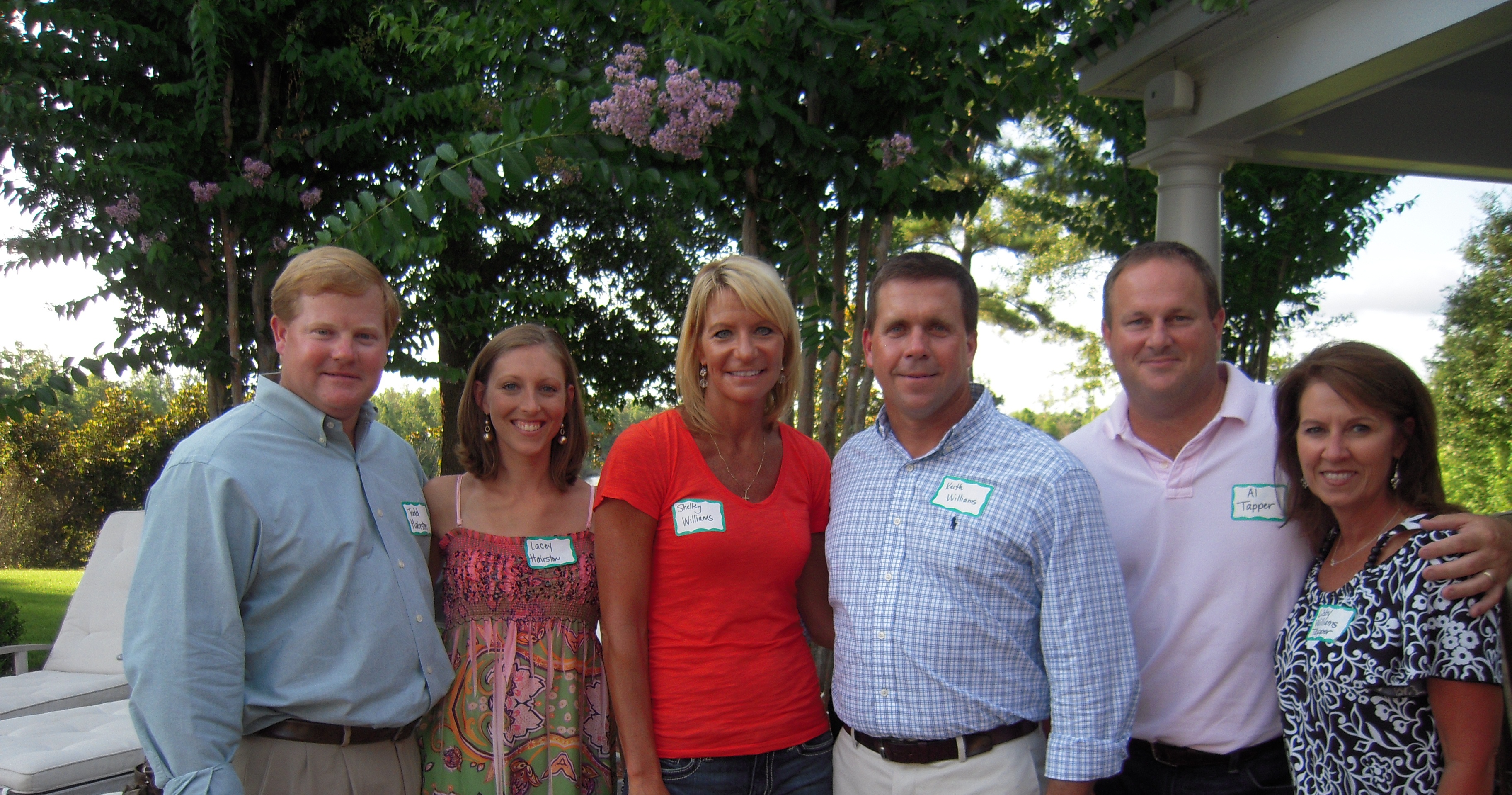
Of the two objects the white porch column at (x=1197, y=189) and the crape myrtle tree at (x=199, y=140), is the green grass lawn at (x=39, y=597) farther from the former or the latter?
the white porch column at (x=1197, y=189)

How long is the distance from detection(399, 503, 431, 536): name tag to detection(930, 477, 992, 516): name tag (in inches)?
51.3

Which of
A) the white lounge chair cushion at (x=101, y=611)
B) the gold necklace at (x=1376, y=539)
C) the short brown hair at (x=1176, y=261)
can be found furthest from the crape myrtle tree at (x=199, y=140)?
the gold necklace at (x=1376, y=539)

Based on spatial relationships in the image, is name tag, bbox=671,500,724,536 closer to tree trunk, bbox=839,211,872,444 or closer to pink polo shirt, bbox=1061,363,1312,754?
pink polo shirt, bbox=1061,363,1312,754

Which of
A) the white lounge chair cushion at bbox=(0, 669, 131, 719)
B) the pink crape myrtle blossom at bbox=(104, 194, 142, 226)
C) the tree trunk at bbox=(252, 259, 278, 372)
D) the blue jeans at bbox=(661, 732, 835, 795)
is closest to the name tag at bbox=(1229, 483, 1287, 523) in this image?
the blue jeans at bbox=(661, 732, 835, 795)

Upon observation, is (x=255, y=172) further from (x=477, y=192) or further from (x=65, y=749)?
(x=65, y=749)

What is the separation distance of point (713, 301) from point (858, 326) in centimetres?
164

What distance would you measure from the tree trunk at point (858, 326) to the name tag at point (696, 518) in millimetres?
1499

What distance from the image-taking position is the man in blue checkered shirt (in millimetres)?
1835

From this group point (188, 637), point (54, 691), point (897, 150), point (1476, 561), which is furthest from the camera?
point (54, 691)

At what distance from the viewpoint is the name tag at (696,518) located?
2.10 metres

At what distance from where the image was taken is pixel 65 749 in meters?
3.33

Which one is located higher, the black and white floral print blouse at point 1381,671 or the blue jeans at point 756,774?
the black and white floral print blouse at point 1381,671

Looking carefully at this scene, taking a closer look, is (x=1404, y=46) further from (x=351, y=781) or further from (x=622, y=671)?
(x=351, y=781)

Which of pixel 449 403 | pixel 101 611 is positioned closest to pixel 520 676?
pixel 101 611
